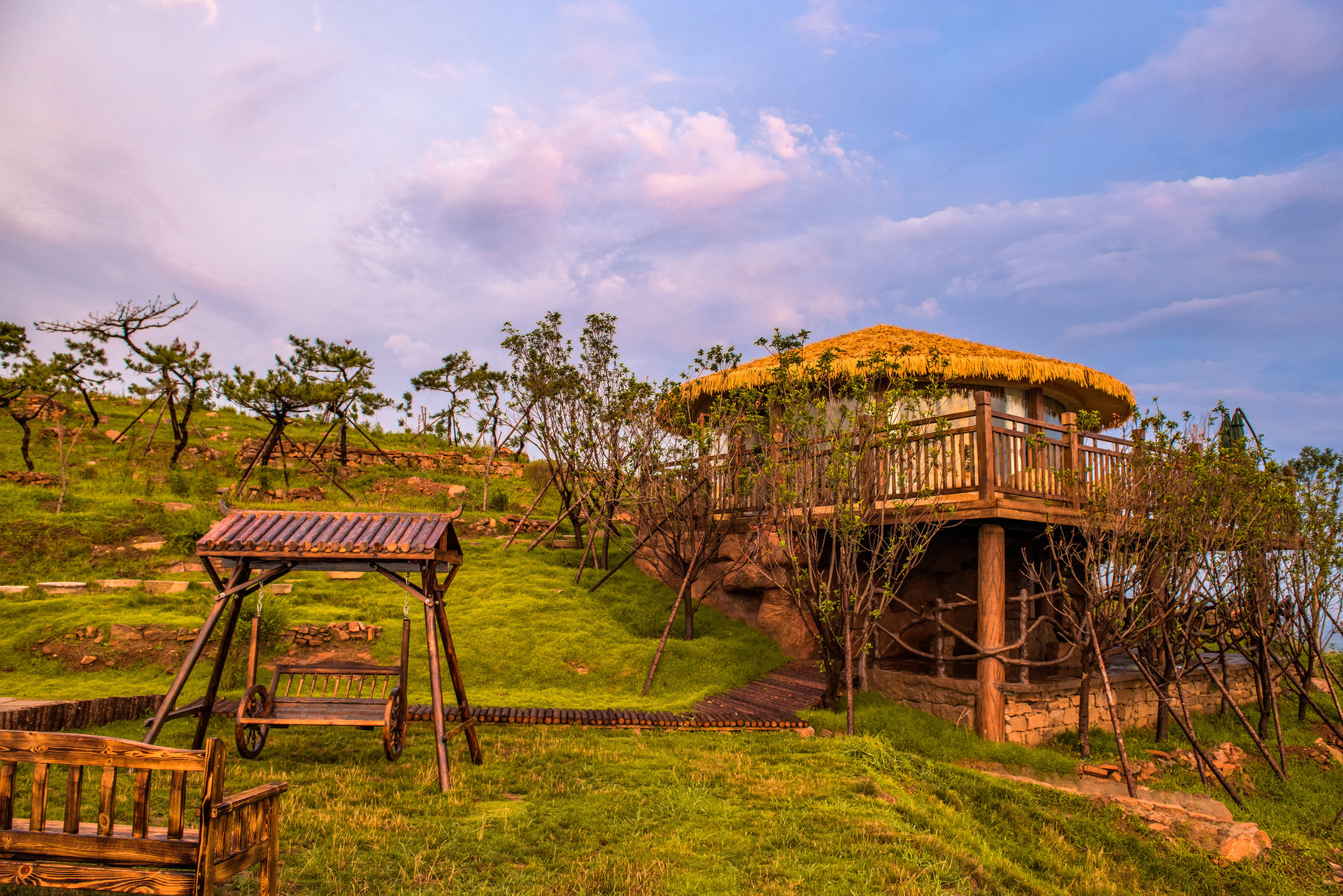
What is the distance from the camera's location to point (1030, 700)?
37.1 feet

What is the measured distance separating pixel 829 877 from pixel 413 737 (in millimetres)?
5459

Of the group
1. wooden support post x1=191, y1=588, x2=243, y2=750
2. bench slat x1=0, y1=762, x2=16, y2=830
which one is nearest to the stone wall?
wooden support post x1=191, y1=588, x2=243, y2=750

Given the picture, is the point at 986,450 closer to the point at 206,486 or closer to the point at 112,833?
the point at 112,833

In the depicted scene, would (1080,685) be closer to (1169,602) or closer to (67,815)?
(1169,602)

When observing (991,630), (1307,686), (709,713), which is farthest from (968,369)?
(1307,686)

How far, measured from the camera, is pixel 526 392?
59.9 ft

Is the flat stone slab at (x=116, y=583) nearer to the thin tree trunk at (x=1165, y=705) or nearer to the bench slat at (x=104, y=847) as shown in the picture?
the bench slat at (x=104, y=847)

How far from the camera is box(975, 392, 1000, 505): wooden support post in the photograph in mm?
10805

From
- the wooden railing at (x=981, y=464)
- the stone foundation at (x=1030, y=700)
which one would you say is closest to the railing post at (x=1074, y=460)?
the wooden railing at (x=981, y=464)

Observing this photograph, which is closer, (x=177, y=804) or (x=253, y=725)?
(x=177, y=804)

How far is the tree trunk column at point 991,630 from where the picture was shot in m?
10.9

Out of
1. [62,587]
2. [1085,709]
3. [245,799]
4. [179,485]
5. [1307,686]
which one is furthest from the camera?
[179,485]

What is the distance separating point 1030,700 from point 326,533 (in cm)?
996

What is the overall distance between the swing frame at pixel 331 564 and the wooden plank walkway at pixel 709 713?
1048 mm
